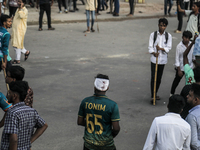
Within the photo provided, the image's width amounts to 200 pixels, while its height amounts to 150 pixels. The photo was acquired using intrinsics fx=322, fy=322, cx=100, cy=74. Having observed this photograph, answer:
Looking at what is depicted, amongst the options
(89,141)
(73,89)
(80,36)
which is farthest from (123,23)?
(89,141)

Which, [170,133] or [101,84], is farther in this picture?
[101,84]

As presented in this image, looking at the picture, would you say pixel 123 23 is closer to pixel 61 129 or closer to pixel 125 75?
pixel 125 75

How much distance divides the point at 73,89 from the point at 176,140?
505 centimetres

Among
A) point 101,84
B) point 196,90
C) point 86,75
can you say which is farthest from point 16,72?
point 86,75

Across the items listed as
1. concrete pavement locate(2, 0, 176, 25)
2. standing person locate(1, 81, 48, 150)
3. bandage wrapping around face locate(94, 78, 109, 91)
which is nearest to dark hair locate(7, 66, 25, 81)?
standing person locate(1, 81, 48, 150)

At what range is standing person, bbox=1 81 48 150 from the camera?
327 cm

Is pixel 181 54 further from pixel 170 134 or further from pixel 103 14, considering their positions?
pixel 103 14

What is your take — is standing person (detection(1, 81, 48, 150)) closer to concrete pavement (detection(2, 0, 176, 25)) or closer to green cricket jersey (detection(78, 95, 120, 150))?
green cricket jersey (detection(78, 95, 120, 150))

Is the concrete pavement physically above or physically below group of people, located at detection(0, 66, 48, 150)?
above

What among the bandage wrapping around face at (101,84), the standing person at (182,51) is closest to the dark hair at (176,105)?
the bandage wrapping around face at (101,84)

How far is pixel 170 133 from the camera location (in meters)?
3.42

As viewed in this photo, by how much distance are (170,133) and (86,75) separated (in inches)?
240

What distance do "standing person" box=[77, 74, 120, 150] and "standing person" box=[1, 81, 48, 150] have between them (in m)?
0.62

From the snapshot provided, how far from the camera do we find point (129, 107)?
7.19 metres
